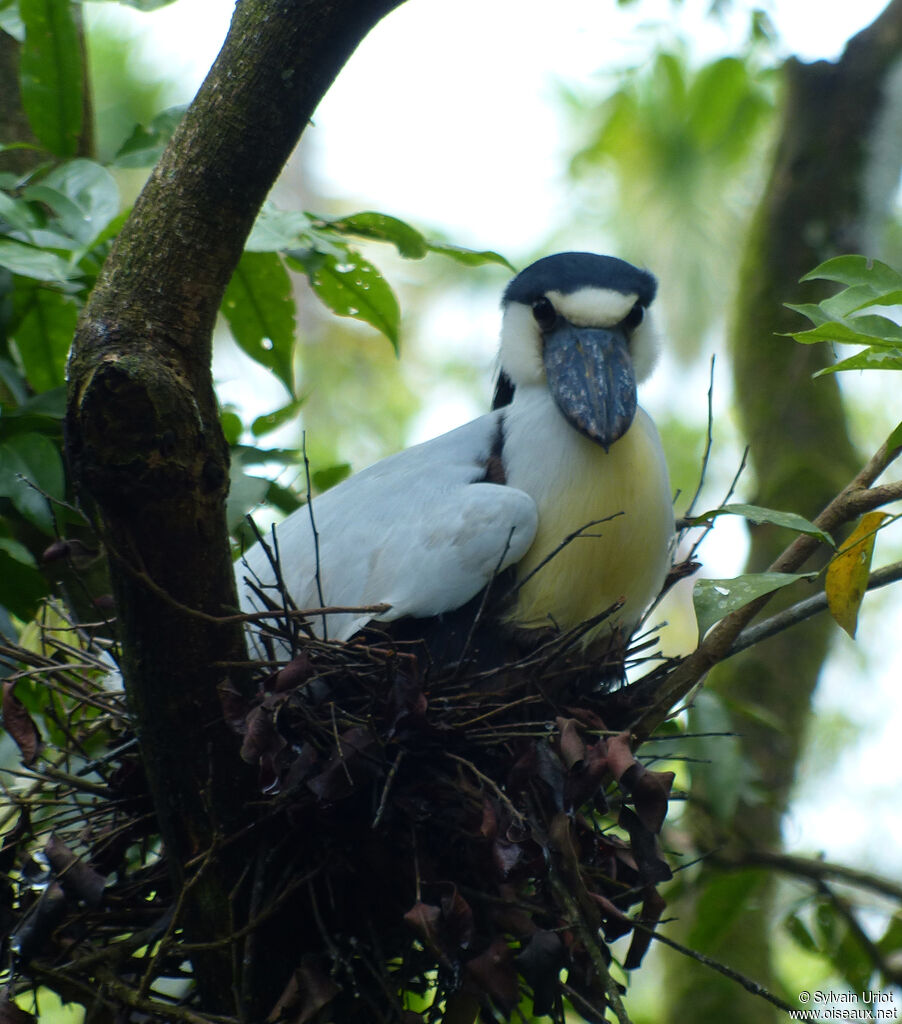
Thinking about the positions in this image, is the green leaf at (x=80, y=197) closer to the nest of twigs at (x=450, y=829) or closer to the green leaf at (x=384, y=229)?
the green leaf at (x=384, y=229)

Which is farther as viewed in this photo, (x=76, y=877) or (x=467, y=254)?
(x=467, y=254)

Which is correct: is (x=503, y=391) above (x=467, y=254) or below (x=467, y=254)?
below

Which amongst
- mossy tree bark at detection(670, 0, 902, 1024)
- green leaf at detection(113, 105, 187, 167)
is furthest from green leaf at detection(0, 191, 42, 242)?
mossy tree bark at detection(670, 0, 902, 1024)

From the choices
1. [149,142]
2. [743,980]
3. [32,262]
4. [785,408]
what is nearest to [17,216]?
[32,262]

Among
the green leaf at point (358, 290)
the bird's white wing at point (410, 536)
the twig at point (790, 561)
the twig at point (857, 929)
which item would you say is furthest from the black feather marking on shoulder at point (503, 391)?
the twig at point (857, 929)

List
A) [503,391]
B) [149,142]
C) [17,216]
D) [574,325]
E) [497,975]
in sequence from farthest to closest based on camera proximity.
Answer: [503,391], [149,142], [574,325], [17,216], [497,975]

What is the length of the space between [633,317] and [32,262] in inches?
41.1

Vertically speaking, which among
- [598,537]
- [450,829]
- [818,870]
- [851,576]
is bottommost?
[818,870]

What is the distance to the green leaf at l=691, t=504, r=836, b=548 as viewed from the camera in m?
1.28

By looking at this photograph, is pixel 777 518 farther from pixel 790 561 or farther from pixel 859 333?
pixel 859 333

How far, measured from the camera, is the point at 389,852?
149cm

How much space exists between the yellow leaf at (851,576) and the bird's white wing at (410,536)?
0.52 meters

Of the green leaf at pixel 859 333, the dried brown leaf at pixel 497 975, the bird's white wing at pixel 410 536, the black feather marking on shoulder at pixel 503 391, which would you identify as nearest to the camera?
the green leaf at pixel 859 333

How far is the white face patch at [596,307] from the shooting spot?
1962 mm
